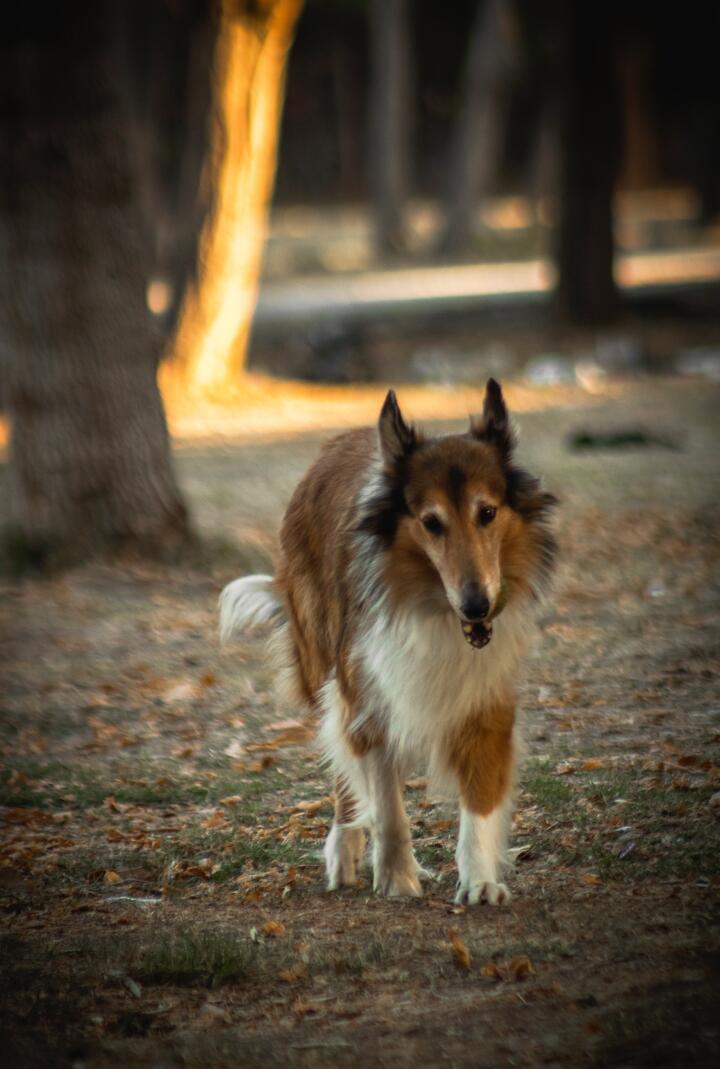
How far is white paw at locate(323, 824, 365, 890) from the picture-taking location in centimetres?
531

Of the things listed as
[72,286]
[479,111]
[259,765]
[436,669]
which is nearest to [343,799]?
[436,669]

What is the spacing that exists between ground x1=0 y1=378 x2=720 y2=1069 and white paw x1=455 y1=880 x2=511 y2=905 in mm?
41

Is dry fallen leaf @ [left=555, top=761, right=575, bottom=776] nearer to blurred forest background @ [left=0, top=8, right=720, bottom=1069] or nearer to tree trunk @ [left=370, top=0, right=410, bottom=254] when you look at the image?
blurred forest background @ [left=0, top=8, right=720, bottom=1069]

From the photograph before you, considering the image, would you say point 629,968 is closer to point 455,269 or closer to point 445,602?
point 445,602

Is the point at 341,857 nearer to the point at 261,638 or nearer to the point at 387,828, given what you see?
the point at 387,828

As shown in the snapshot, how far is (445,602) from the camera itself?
4.77 m

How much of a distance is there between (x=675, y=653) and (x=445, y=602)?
325cm

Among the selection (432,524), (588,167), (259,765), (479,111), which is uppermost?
(479,111)

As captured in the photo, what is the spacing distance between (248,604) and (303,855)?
1.09 meters

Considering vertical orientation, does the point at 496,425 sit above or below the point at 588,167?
below

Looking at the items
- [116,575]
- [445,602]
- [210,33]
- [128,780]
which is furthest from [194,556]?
[210,33]

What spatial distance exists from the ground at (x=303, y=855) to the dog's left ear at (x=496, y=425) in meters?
1.47

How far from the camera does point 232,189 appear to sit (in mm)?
16547

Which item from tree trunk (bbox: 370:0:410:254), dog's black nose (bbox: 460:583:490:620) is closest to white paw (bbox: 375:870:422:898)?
dog's black nose (bbox: 460:583:490:620)
